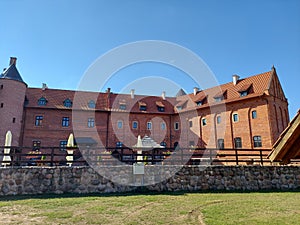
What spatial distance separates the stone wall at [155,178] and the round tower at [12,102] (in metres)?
14.4

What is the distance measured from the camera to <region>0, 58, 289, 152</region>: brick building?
75.0 feet

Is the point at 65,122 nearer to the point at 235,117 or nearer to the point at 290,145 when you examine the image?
the point at 235,117

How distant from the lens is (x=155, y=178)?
10062mm

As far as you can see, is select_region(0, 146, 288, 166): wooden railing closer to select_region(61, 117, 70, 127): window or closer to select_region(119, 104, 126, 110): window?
select_region(61, 117, 70, 127): window

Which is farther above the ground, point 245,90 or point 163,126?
point 245,90

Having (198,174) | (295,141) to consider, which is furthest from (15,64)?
(295,141)

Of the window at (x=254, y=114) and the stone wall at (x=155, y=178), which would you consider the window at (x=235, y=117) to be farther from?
the stone wall at (x=155, y=178)

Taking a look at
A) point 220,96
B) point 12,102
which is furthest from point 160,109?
point 12,102

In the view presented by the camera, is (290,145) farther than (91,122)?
No

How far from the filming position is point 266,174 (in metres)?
11.0

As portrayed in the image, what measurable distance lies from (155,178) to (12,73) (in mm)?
20279

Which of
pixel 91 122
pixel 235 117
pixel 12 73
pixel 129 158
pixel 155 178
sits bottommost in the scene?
pixel 155 178

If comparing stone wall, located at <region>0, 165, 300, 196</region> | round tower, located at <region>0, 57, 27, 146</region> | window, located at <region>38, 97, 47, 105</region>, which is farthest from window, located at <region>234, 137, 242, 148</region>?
round tower, located at <region>0, 57, 27, 146</region>

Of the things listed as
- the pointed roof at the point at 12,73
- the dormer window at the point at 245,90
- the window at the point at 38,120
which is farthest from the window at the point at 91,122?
the dormer window at the point at 245,90
